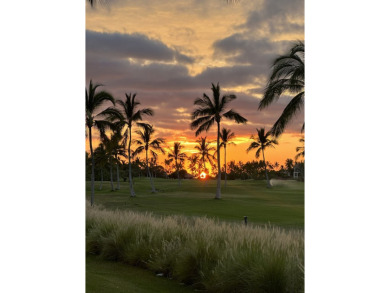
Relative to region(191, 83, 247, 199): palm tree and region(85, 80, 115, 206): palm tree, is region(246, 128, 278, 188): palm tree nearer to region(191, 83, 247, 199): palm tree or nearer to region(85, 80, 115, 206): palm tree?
region(191, 83, 247, 199): palm tree

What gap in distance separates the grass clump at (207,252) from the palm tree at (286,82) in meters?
7.73

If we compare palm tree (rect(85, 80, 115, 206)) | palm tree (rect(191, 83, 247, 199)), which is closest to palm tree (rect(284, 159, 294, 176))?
palm tree (rect(191, 83, 247, 199))

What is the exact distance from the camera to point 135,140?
134ft

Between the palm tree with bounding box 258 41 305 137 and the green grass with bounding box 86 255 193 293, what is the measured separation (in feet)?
28.1

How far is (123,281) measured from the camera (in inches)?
185

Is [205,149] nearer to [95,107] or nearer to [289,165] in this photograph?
[289,165]

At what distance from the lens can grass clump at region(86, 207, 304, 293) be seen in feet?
12.9

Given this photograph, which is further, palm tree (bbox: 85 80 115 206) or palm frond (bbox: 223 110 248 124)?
palm frond (bbox: 223 110 248 124)

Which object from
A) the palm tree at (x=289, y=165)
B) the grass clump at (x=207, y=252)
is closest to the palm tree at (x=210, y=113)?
the palm tree at (x=289, y=165)

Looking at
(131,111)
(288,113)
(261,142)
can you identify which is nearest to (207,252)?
(288,113)

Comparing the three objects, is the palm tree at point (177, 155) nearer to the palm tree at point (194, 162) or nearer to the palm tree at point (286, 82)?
the palm tree at point (194, 162)
